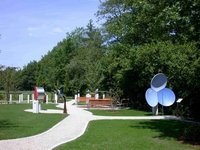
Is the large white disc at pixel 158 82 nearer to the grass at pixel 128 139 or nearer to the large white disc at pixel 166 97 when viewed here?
the large white disc at pixel 166 97

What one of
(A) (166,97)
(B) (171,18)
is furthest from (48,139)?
(A) (166,97)

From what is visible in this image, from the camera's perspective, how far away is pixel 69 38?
87250 millimetres

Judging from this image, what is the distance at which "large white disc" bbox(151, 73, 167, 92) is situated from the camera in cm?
2159

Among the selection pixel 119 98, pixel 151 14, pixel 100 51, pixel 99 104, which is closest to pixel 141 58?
pixel 151 14

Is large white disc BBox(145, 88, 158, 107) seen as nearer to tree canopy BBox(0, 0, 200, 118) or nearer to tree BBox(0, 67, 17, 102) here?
tree canopy BBox(0, 0, 200, 118)

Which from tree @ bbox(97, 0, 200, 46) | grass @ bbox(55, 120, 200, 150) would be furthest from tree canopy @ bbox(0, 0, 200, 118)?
grass @ bbox(55, 120, 200, 150)

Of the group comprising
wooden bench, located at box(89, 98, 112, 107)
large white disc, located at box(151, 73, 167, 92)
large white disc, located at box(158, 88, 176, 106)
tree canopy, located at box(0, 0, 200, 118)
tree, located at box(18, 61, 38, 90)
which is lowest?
wooden bench, located at box(89, 98, 112, 107)

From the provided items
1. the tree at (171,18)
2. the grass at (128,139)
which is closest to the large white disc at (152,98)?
the grass at (128,139)

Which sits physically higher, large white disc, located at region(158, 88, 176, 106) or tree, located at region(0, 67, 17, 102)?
tree, located at region(0, 67, 17, 102)

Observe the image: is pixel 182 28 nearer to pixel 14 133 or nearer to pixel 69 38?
pixel 14 133

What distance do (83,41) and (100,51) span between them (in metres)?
20.1

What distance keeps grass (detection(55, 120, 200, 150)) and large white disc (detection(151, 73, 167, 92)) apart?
2039 millimetres

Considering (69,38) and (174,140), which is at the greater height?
(69,38)

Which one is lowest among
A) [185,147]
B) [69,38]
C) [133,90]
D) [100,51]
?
[185,147]
